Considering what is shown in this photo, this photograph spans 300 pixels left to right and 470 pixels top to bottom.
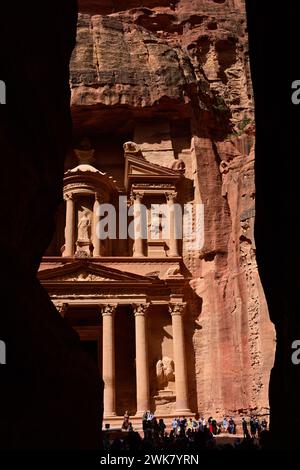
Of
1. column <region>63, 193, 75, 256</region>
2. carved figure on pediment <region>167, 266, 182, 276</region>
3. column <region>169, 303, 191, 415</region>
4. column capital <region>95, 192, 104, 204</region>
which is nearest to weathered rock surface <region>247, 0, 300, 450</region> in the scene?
column <region>169, 303, 191, 415</region>

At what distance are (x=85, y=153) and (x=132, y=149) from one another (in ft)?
9.98

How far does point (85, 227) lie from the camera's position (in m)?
31.0

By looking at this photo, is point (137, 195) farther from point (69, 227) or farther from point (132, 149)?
point (69, 227)

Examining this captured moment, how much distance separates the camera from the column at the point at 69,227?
30.4 metres

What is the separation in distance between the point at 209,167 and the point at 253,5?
66.2ft

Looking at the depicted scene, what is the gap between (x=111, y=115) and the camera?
32.8 m

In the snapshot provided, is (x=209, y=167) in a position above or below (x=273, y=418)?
above

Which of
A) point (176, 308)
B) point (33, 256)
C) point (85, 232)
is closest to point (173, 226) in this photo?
point (85, 232)

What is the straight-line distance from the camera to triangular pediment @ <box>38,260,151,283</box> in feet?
85.7

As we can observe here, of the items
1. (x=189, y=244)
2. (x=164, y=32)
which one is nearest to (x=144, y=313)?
(x=189, y=244)

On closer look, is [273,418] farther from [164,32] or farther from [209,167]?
[164,32]

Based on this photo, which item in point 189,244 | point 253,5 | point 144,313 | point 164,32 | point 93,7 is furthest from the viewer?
point 93,7

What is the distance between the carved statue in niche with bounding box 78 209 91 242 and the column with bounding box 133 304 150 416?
6180mm

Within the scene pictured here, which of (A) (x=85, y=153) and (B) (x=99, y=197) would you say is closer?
(B) (x=99, y=197)
